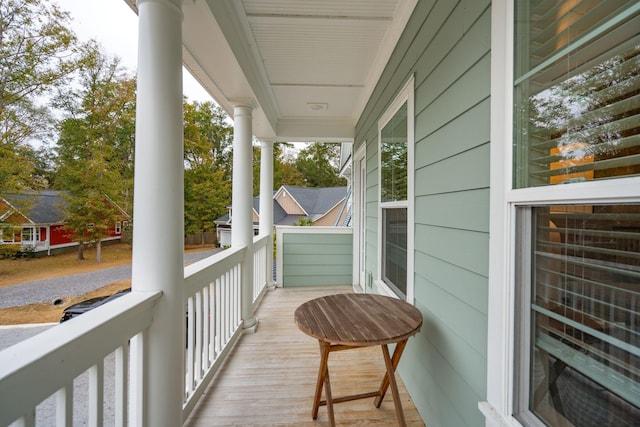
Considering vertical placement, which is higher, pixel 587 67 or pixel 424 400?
pixel 587 67

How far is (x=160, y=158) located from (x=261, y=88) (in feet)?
6.80

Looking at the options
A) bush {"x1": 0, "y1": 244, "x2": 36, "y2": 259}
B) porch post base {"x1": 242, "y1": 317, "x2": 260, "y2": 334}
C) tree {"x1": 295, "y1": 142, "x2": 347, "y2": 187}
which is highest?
tree {"x1": 295, "y1": 142, "x2": 347, "y2": 187}

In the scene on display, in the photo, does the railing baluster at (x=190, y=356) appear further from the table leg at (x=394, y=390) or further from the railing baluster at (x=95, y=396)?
the table leg at (x=394, y=390)

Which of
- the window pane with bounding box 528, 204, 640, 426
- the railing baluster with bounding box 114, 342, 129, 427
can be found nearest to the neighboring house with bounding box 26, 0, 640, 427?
the window pane with bounding box 528, 204, 640, 426

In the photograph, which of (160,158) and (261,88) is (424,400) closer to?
(160,158)

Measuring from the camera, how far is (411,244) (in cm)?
191

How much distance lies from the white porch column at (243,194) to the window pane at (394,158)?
1.41m

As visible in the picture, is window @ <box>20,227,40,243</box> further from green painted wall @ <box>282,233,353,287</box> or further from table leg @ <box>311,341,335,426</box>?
green painted wall @ <box>282,233,353,287</box>

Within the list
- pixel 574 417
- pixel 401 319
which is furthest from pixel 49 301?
pixel 574 417

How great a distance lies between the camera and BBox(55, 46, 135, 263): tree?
7.35 ft

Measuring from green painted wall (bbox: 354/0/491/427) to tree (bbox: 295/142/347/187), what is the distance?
20.1 m

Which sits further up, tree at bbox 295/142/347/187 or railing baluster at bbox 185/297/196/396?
tree at bbox 295/142/347/187

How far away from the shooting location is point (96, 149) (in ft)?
8.51

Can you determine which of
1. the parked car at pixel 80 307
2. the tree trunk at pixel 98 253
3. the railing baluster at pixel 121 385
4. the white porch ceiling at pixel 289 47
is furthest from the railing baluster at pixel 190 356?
the white porch ceiling at pixel 289 47
